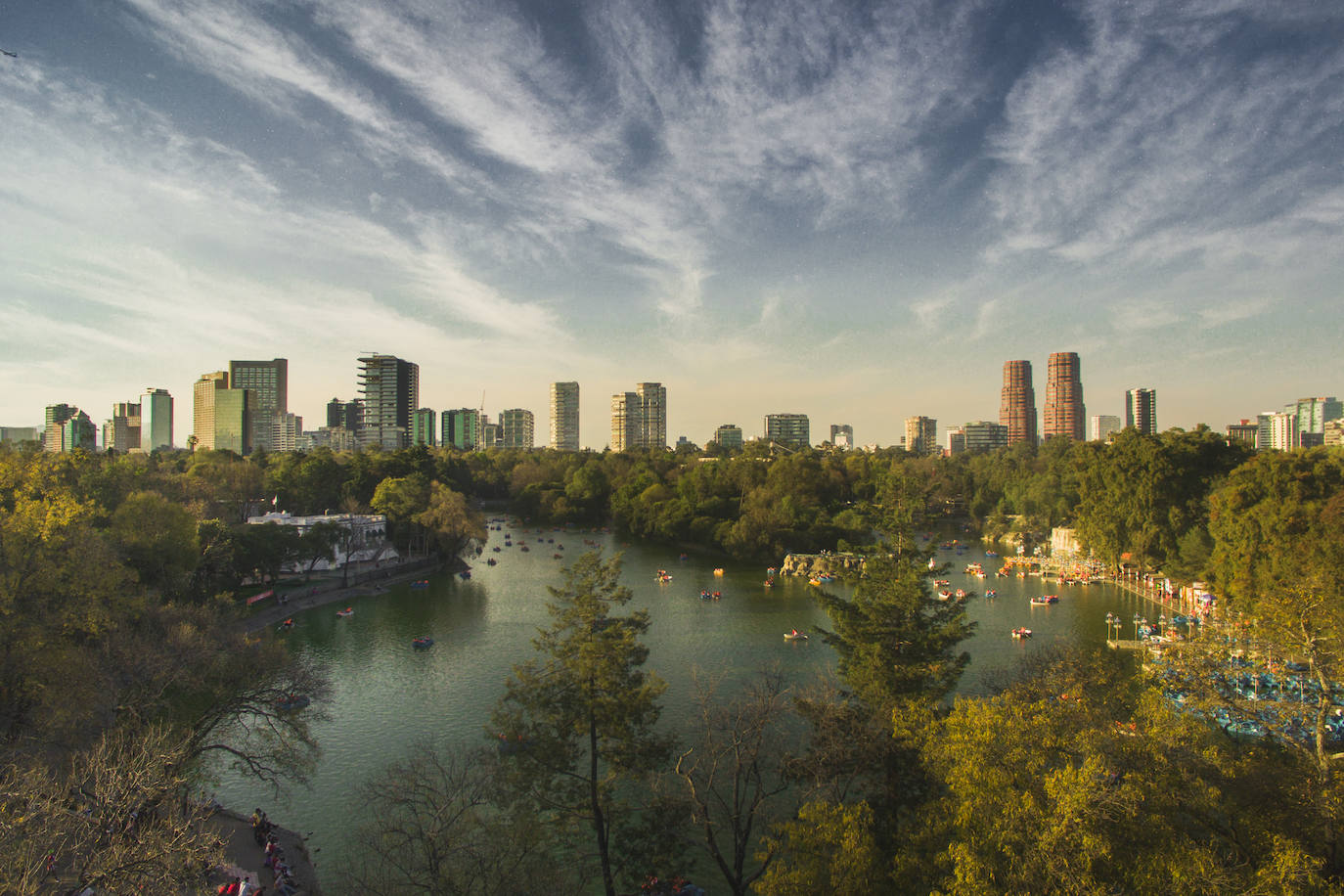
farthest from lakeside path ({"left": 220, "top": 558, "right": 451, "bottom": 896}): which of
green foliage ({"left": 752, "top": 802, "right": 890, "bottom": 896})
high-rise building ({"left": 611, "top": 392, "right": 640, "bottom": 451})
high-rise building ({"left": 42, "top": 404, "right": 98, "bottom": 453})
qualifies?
high-rise building ({"left": 611, "top": 392, "right": 640, "bottom": 451})

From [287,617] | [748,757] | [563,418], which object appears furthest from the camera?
[563,418]

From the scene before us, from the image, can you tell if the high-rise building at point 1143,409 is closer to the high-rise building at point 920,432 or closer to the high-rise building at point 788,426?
the high-rise building at point 920,432

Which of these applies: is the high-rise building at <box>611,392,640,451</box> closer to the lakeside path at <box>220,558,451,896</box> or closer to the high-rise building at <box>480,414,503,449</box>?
the high-rise building at <box>480,414,503,449</box>

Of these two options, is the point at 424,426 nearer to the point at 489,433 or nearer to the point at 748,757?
the point at 489,433

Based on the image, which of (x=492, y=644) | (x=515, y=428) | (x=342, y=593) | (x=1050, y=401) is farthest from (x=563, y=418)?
(x=492, y=644)

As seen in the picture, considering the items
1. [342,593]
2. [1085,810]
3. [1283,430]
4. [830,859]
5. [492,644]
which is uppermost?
[1283,430]

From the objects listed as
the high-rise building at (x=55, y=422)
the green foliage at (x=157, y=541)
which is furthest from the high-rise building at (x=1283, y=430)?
the high-rise building at (x=55, y=422)

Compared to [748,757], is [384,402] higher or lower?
higher
